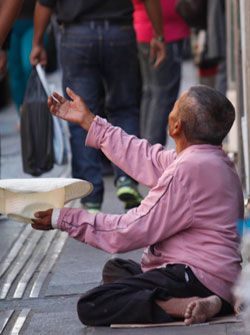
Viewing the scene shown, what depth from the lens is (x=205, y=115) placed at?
17.1 ft

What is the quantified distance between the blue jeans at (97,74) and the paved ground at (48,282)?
46 centimetres

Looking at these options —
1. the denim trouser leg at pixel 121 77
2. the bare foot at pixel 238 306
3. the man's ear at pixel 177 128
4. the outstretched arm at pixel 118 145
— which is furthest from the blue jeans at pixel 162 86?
the bare foot at pixel 238 306

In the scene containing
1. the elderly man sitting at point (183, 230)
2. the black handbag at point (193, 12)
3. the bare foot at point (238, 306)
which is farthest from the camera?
the black handbag at point (193, 12)

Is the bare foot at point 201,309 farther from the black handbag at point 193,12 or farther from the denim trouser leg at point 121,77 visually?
Result: the black handbag at point 193,12

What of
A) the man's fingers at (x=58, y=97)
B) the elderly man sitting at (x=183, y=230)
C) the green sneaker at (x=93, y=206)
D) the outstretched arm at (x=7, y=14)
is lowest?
the green sneaker at (x=93, y=206)

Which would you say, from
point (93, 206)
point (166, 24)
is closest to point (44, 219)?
point (93, 206)

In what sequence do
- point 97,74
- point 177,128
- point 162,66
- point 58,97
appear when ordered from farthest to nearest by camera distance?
point 162,66 → point 97,74 → point 58,97 → point 177,128

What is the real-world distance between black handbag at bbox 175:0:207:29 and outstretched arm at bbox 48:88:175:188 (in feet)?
11.8

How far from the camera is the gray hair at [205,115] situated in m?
5.21

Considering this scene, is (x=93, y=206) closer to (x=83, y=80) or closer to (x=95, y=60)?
(x=83, y=80)

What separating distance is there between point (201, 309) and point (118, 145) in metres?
0.91

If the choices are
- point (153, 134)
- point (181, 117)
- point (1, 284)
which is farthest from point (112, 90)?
point (181, 117)

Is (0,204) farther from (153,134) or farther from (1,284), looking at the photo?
(153,134)

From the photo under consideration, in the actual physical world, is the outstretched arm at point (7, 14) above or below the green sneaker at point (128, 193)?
above
